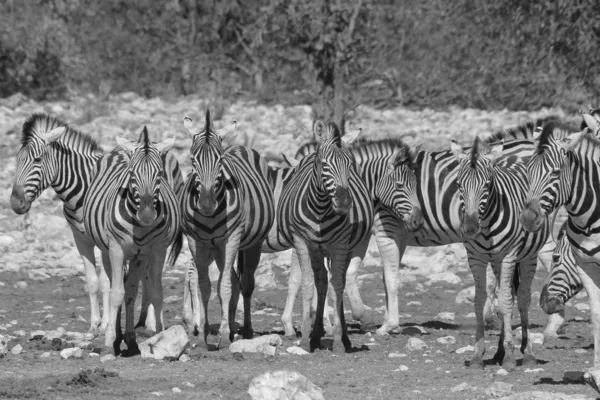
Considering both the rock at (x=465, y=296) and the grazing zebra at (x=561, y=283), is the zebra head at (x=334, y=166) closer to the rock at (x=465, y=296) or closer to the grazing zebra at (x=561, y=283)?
the grazing zebra at (x=561, y=283)

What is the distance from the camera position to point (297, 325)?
1212 centimetres

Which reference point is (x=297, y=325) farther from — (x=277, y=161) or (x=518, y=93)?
(x=518, y=93)

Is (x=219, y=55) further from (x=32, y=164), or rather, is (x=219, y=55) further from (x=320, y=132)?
(x=320, y=132)

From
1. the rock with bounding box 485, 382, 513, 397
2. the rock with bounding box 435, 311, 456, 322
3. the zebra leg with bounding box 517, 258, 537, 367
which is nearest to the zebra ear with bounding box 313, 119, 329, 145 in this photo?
the zebra leg with bounding box 517, 258, 537, 367

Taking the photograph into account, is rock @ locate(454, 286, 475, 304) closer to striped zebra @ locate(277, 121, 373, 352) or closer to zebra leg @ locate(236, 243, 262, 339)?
zebra leg @ locate(236, 243, 262, 339)

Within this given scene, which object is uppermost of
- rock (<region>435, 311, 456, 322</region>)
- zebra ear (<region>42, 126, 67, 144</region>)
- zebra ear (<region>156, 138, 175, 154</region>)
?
zebra ear (<region>42, 126, 67, 144</region>)

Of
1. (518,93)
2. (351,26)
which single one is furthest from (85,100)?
(518,93)

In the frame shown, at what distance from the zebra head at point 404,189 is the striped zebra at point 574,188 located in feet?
10.6

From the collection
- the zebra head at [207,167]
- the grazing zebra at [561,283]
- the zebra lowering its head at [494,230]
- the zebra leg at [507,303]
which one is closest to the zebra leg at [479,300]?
the zebra lowering its head at [494,230]

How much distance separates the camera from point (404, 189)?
37.3 feet

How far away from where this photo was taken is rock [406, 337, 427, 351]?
10195 mm

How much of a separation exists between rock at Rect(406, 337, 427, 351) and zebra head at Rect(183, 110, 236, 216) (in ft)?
6.86

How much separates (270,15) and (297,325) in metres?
10.2

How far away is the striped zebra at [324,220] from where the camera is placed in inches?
385
